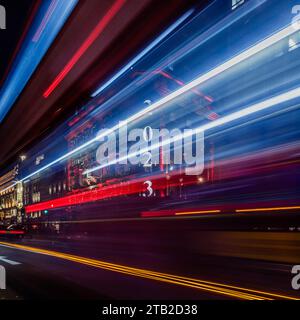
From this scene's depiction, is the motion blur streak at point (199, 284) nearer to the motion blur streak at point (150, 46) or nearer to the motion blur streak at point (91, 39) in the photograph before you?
the motion blur streak at point (150, 46)

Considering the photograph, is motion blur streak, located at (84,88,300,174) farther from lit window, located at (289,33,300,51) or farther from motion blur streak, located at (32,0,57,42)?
motion blur streak, located at (32,0,57,42)

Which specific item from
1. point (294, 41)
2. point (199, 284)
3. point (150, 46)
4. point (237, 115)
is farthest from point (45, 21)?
point (199, 284)

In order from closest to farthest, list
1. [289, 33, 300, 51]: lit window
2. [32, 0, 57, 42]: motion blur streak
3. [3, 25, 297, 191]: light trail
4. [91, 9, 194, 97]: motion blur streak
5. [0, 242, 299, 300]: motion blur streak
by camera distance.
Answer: [0, 242, 299, 300]: motion blur streak → [289, 33, 300, 51]: lit window → [3, 25, 297, 191]: light trail → [91, 9, 194, 97]: motion blur streak → [32, 0, 57, 42]: motion blur streak

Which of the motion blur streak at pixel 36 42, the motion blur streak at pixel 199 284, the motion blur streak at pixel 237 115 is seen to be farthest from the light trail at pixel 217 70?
the motion blur streak at pixel 199 284

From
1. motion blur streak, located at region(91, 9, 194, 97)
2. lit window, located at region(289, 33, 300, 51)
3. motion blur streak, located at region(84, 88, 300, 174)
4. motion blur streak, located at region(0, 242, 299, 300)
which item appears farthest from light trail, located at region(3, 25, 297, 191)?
motion blur streak, located at region(0, 242, 299, 300)

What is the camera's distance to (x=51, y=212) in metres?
14.9

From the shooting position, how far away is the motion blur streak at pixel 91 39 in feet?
22.2

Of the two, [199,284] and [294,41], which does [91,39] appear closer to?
[294,41]

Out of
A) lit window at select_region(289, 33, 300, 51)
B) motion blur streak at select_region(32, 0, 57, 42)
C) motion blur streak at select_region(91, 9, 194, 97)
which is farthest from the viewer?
motion blur streak at select_region(32, 0, 57, 42)

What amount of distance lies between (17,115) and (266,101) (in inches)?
463

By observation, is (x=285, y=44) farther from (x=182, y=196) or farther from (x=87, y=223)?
(x=87, y=223)

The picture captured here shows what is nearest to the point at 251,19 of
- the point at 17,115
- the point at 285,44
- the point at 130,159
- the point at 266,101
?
the point at 285,44

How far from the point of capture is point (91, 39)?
25.6 feet

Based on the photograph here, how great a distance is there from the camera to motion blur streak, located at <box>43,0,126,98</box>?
6761 millimetres
